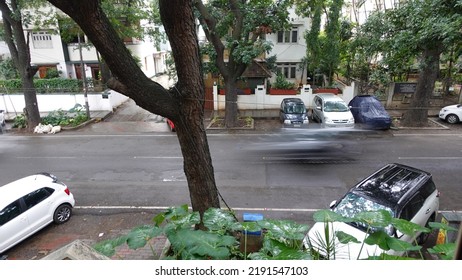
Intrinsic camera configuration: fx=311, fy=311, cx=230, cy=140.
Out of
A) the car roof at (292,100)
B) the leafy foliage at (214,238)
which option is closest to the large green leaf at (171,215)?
the leafy foliage at (214,238)

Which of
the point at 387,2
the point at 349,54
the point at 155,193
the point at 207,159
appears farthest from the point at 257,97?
the point at 387,2

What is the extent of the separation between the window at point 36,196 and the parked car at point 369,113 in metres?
14.0

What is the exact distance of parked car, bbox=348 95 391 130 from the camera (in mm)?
15424

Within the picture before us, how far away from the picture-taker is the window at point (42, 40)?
2439cm

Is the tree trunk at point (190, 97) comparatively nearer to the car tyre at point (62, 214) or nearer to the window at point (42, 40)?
the car tyre at point (62, 214)

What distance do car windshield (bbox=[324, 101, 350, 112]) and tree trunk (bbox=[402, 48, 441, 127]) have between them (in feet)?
10.4

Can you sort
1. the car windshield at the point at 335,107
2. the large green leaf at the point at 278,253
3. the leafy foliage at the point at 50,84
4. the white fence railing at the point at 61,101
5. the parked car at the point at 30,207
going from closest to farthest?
the large green leaf at the point at 278,253
the parked car at the point at 30,207
the car windshield at the point at 335,107
the white fence railing at the point at 61,101
the leafy foliage at the point at 50,84

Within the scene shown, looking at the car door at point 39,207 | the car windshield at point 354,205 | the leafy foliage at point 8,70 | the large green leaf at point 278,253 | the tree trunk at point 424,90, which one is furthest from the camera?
the leafy foliage at point 8,70

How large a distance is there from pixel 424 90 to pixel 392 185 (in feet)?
35.5

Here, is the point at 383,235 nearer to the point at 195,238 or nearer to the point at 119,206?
the point at 195,238

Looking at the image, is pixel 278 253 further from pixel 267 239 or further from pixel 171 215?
pixel 171 215

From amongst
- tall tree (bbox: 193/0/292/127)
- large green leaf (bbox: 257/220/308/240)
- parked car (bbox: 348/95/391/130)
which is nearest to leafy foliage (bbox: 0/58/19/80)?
tall tree (bbox: 193/0/292/127)

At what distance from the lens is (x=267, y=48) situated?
14.4 m

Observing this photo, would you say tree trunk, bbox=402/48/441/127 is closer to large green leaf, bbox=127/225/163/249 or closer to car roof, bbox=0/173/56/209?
large green leaf, bbox=127/225/163/249
